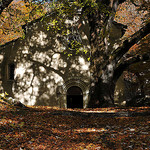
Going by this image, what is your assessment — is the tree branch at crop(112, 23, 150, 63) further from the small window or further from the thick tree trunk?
the small window

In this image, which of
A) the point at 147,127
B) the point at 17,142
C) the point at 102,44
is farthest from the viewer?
the point at 102,44

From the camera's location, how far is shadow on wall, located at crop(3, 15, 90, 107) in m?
18.0

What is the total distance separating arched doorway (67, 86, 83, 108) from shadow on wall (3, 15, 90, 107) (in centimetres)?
103

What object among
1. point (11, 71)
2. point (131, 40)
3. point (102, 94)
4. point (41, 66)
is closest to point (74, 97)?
point (41, 66)

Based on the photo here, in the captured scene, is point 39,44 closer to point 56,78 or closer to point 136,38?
point 56,78

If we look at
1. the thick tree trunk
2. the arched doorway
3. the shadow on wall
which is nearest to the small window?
the shadow on wall

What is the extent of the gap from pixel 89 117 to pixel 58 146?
369cm

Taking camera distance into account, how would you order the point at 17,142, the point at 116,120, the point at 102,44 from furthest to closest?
1. the point at 102,44
2. the point at 116,120
3. the point at 17,142

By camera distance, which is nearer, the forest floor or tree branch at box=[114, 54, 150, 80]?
the forest floor

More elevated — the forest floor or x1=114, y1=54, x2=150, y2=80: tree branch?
x1=114, y1=54, x2=150, y2=80: tree branch

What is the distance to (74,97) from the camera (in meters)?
19.7

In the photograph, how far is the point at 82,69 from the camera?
59.5 ft

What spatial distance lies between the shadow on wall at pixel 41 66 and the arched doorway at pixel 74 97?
1.03 m

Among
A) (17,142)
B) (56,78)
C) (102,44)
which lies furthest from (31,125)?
(56,78)
